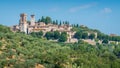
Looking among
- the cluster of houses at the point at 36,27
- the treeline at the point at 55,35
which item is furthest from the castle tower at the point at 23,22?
the treeline at the point at 55,35

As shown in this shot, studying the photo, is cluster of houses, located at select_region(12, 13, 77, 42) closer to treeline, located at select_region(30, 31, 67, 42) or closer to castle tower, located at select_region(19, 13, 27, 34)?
castle tower, located at select_region(19, 13, 27, 34)

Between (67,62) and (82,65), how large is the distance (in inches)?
54.3

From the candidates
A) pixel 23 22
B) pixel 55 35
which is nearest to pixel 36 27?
pixel 23 22

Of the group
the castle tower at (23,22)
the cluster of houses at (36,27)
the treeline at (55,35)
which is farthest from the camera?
the cluster of houses at (36,27)

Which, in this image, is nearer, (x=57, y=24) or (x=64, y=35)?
(x=64, y=35)

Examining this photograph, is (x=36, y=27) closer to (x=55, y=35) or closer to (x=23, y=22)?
(x=23, y=22)

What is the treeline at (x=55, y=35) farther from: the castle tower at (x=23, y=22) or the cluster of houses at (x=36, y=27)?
the castle tower at (x=23, y=22)

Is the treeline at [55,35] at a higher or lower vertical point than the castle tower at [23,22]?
lower

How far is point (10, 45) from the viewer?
37.6 metres

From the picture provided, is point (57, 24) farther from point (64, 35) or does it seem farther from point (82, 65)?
point (82, 65)

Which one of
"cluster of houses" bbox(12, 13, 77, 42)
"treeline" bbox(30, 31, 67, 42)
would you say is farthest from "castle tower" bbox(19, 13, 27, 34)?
"treeline" bbox(30, 31, 67, 42)

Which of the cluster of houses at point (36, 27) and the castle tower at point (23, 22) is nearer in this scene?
the castle tower at point (23, 22)

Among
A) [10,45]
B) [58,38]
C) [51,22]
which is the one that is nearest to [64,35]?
[58,38]

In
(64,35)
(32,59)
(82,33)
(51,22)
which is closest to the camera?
(32,59)
